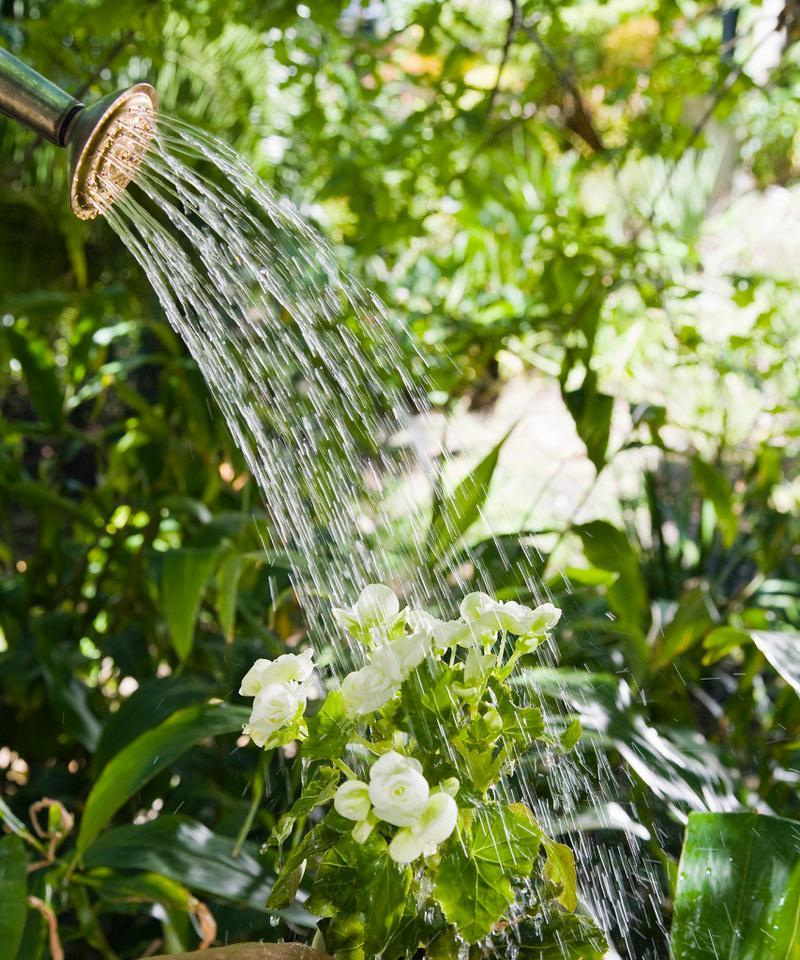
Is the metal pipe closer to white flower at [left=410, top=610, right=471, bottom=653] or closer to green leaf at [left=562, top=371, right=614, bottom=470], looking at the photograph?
white flower at [left=410, top=610, right=471, bottom=653]

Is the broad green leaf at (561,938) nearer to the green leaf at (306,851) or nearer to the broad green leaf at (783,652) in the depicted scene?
the green leaf at (306,851)

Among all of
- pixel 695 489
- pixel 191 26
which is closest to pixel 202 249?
pixel 191 26

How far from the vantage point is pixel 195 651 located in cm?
141

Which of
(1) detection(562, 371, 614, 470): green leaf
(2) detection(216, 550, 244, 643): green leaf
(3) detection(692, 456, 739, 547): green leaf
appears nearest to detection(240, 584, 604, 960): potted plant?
(2) detection(216, 550, 244, 643): green leaf

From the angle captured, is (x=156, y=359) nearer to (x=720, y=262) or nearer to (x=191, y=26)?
(x=191, y=26)

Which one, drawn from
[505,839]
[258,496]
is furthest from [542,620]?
[258,496]

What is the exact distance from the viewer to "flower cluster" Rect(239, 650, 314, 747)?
1.70 feet

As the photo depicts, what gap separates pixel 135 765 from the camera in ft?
2.77

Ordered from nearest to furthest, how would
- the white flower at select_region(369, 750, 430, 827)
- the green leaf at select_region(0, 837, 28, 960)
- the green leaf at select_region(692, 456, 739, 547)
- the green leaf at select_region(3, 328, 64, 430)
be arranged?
the white flower at select_region(369, 750, 430, 827) < the green leaf at select_region(0, 837, 28, 960) < the green leaf at select_region(692, 456, 739, 547) < the green leaf at select_region(3, 328, 64, 430)

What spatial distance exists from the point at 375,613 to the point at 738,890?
255 millimetres

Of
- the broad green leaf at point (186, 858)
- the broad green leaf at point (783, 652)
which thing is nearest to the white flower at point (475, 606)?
the broad green leaf at point (783, 652)

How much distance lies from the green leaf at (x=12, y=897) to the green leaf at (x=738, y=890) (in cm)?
44

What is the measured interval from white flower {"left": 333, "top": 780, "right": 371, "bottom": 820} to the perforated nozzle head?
38cm

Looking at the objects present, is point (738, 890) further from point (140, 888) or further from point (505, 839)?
point (140, 888)
